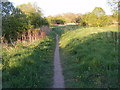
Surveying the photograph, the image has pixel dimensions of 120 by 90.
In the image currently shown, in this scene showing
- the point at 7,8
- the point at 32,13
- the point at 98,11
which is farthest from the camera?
the point at 98,11

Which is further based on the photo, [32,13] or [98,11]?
[98,11]

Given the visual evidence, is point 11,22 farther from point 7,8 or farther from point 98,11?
point 98,11

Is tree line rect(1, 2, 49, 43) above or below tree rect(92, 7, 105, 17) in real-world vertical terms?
below

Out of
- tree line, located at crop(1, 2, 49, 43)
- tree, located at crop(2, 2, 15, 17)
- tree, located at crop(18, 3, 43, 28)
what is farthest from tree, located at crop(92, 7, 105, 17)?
tree, located at crop(2, 2, 15, 17)

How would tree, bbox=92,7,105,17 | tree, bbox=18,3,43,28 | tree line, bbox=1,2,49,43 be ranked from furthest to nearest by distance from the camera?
tree, bbox=92,7,105,17 < tree, bbox=18,3,43,28 < tree line, bbox=1,2,49,43

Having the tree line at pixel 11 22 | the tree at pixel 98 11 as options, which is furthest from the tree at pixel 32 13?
the tree at pixel 98 11

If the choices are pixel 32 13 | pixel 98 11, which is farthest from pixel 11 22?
pixel 98 11

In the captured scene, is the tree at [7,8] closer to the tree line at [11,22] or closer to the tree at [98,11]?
the tree line at [11,22]

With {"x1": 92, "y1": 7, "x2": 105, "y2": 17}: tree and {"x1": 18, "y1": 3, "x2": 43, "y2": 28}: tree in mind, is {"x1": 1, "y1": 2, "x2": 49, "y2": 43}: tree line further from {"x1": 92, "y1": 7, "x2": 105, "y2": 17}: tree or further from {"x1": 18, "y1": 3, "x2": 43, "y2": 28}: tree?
{"x1": 92, "y1": 7, "x2": 105, "y2": 17}: tree

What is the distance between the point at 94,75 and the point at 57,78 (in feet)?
5.15

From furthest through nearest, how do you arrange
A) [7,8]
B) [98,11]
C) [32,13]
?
1. [98,11]
2. [32,13]
3. [7,8]

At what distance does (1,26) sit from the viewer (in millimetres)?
12055

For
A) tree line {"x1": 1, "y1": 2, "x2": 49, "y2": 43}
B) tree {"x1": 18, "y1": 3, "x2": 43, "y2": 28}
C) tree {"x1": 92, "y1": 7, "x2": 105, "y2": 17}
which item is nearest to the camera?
tree line {"x1": 1, "y1": 2, "x2": 49, "y2": 43}

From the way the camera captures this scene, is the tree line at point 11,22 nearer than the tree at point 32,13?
Yes
